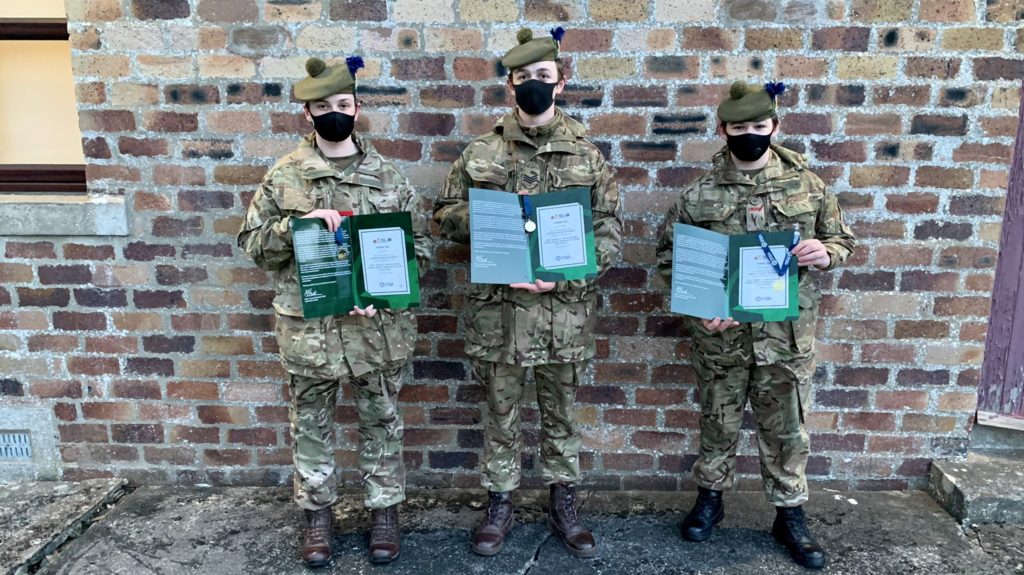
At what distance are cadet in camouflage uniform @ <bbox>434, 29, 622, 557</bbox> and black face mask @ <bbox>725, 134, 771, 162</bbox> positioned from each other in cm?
48

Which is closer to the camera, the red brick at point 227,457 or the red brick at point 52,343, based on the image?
the red brick at point 52,343

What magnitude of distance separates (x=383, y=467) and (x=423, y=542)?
1.26 feet

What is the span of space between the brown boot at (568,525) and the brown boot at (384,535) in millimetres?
674

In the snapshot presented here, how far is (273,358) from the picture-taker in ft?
11.4

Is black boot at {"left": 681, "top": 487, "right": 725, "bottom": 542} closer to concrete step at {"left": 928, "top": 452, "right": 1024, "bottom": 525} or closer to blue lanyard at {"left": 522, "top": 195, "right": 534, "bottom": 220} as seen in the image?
concrete step at {"left": 928, "top": 452, "right": 1024, "bottom": 525}

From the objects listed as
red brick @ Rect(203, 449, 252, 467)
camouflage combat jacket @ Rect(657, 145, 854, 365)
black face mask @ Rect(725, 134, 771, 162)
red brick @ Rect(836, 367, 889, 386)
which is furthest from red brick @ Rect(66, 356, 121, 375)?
red brick @ Rect(836, 367, 889, 386)

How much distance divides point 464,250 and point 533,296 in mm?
586

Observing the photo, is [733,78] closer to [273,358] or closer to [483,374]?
[483,374]

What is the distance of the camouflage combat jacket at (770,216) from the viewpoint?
9.23ft

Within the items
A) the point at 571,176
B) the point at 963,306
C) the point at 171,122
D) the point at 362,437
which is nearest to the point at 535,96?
the point at 571,176

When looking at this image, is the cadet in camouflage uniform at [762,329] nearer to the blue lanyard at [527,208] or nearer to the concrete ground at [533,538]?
the concrete ground at [533,538]

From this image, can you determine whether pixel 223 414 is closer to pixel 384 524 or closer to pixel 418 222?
pixel 384 524

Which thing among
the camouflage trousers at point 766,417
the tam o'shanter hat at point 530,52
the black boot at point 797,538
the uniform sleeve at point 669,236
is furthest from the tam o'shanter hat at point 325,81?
the black boot at point 797,538

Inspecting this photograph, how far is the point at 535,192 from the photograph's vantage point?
2.85 metres
